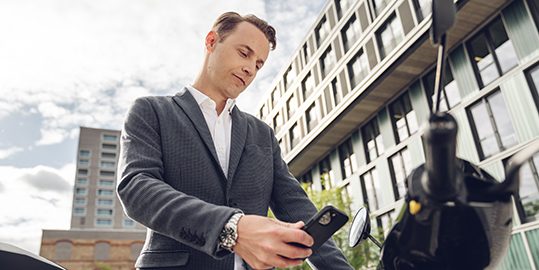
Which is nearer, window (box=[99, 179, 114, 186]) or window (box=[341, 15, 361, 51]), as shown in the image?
window (box=[341, 15, 361, 51])

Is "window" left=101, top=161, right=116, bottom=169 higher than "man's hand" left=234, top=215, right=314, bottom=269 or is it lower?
higher

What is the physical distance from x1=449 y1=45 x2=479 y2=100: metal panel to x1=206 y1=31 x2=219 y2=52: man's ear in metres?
17.6

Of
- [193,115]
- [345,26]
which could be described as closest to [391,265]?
[193,115]

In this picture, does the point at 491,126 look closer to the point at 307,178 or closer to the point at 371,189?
the point at 371,189

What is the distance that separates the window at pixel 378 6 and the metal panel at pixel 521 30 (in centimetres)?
652

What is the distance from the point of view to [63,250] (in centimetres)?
5600

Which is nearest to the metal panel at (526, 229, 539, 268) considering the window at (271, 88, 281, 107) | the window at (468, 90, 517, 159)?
the window at (468, 90, 517, 159)

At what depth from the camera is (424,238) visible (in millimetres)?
899

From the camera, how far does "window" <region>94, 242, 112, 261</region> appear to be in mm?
56469

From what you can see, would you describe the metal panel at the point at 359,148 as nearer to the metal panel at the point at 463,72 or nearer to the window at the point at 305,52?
the metal panel at the point at 463,72

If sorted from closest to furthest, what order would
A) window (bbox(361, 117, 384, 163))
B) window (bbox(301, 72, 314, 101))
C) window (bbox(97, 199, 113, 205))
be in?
window (bbox(361, 117, 384, 163)), window (bbox(301, 72, 314, 101)), window (bbox(97, 199, 113, 205))

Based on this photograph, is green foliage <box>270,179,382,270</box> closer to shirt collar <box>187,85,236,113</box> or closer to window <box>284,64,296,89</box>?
window <box>284,64,296,89</box>

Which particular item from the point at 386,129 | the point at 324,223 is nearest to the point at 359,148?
the point at 386,129

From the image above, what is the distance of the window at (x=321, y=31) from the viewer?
28469 mm
